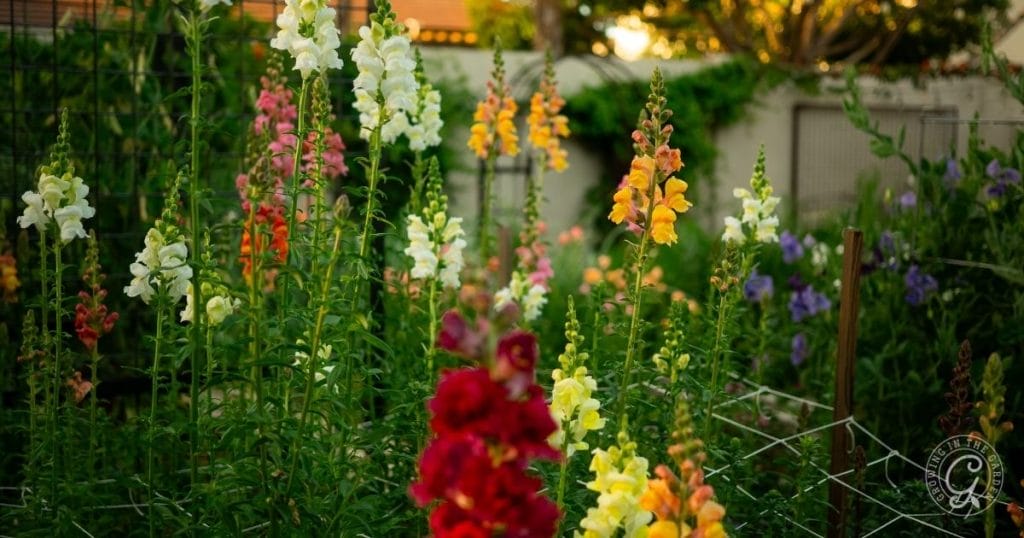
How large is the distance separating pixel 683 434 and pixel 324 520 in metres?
0.93

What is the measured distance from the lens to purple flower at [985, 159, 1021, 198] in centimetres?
352

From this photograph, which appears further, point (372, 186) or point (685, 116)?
point (685, 116)

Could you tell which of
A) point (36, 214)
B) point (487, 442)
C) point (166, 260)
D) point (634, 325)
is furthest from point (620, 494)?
point (36, 214)

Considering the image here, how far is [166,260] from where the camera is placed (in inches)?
87.7

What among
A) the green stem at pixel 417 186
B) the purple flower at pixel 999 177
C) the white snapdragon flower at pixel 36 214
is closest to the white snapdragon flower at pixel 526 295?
the green stem at pixel 417 186

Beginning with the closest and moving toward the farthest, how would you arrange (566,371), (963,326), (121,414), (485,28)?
(566,371) < (963,326) < (121,414) < (485,28)

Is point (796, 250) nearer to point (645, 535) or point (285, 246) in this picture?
point (285, 246)

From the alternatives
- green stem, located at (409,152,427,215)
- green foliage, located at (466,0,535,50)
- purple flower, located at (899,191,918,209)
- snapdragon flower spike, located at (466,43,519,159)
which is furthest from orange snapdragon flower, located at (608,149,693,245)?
green foliage, located at (466,0,535,50)

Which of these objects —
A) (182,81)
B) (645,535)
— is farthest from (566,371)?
(182,81)

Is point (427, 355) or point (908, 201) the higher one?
point (908, 201)

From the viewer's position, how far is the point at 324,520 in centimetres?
224

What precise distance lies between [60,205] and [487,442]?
144 centimetres

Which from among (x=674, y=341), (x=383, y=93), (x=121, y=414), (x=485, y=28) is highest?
(x=485, y=28)

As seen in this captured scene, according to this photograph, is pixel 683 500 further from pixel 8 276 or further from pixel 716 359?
pixel 8 276
